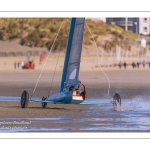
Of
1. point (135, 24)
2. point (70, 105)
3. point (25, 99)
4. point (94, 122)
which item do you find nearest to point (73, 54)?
point (70, 105)

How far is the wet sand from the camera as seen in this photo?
1716 centimetres

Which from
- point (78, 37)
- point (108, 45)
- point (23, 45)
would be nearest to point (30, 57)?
point (23, 45)

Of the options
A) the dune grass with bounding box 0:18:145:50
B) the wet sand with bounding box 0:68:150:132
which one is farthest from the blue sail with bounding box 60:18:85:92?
the dune grass with bounding box 0:18:145:50

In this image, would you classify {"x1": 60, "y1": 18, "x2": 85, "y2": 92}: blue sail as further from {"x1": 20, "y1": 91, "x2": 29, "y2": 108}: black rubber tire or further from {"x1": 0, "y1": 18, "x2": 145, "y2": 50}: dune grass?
{"x1": 0, "y1": 18, "x2": 145, "y2": 50}: dune grass

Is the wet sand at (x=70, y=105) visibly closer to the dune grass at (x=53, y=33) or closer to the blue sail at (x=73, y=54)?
the blue sail at (x=73, y=54)

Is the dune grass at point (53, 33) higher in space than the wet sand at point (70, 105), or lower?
higher

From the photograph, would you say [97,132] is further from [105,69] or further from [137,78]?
[105,69]

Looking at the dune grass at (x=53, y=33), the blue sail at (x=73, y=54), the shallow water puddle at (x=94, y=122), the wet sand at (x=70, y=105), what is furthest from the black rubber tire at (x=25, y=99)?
the dune grass at (x=53, y=33)

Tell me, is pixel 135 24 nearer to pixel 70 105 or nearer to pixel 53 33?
pixel 70 105

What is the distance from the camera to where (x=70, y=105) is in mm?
20250

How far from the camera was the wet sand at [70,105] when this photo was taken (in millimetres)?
17156
